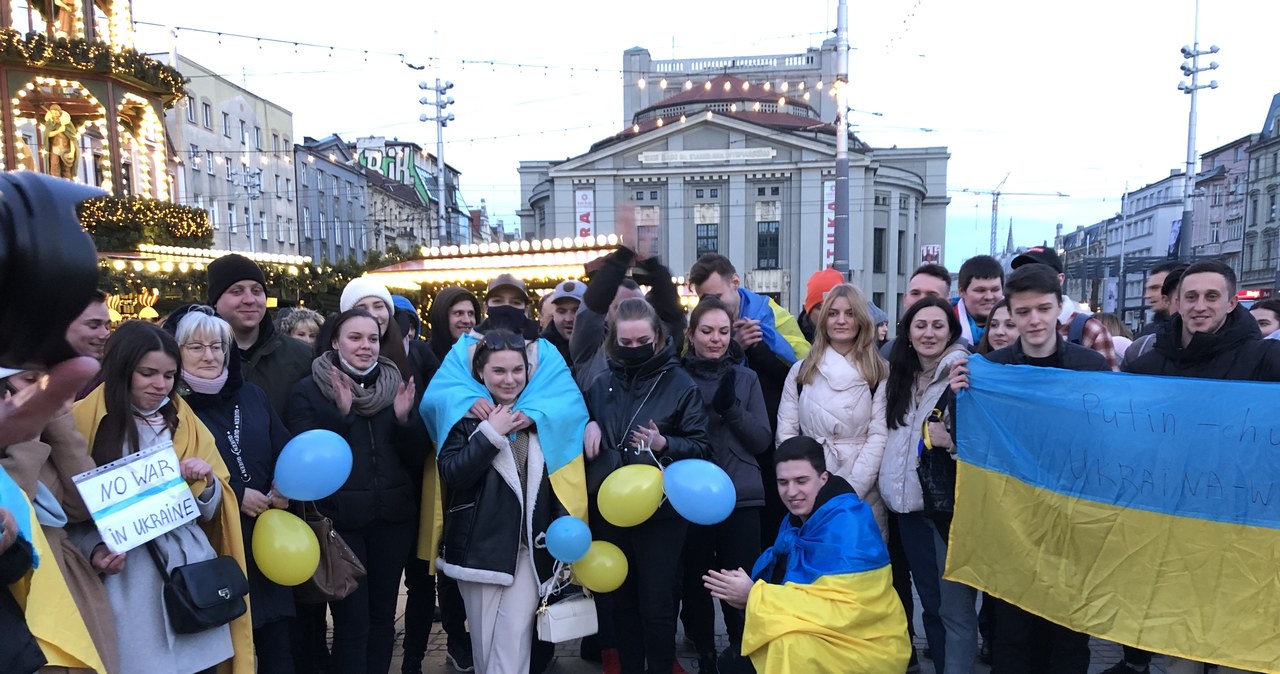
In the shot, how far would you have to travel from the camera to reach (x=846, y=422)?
400cm

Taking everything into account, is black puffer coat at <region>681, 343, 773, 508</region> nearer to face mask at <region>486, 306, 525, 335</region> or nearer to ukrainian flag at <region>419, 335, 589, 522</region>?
ukrainian flag at <region>419, 335, 589, 522</region>

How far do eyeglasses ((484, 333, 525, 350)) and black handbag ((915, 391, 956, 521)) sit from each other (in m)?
2.13

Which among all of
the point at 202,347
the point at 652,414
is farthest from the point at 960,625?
the point at 202,347

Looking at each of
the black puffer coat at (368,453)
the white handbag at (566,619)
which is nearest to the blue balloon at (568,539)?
the white handbag at (566,619)

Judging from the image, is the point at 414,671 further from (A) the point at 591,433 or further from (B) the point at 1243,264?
(B) the point at 1243,264

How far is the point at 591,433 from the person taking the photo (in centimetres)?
375

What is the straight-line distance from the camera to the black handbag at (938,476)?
3645mm

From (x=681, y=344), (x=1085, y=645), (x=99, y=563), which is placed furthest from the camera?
(x=681, y=344)

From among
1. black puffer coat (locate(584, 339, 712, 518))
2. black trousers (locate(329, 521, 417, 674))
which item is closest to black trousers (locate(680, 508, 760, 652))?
black puffer coat (locate(584, 339, 712, 518))

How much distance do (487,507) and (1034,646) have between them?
2738 millimetres

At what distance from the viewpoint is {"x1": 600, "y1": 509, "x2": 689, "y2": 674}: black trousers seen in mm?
3693

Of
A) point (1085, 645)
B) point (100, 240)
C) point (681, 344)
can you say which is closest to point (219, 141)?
point (100, 240)

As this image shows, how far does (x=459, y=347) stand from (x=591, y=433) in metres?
0.84

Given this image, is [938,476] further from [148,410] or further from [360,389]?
[148,410]
